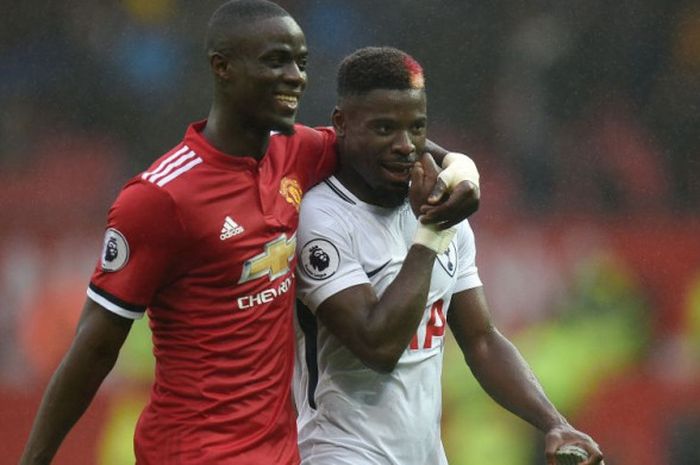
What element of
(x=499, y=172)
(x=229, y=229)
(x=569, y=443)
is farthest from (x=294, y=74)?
(x=499, y=172)

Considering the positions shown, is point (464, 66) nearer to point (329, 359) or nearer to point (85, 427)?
point (85, 427)

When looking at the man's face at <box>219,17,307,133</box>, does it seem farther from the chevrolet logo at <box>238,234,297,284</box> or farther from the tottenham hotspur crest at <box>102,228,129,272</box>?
the tottenham hotspur crest at <box>102,228,129,272</box>

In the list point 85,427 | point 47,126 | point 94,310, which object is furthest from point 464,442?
point 94,310

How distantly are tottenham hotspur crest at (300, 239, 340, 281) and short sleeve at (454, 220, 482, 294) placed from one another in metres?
0.39

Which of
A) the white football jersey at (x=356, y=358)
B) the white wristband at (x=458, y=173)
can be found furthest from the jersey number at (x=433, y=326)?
the white wristband at (x=458, y=173)

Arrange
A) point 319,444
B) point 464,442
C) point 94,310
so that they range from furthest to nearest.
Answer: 1. point 464,442
2. point 319,444
3. point 94,310

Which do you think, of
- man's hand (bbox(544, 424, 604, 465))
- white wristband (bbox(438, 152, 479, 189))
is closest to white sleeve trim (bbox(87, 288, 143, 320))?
white wristband (bbox(438, 152, 479, 189))

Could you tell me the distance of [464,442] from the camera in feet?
19.1

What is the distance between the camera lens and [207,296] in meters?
3.00

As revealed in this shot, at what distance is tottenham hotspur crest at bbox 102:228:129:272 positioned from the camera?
114 inches

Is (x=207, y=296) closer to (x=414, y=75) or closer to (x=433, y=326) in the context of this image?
(x=433, y=326)

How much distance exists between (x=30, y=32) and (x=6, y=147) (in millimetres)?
528

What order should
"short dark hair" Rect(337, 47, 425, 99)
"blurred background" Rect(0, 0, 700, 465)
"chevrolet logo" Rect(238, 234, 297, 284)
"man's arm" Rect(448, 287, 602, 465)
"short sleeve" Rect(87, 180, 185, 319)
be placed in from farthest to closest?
"blurred background" Rect(0, 0, 700, 465)
"man's arm" Rect(448, 287, 602, 465)
"short dark hair" Rect(337, 47, 425, 99)
"chevrolet logo" Rect(238, 234, 297, 284)
"short sleeve" Rect(87, 180, 185, 319)

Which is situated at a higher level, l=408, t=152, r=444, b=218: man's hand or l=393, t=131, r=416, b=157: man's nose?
l=393, t=131, r=416, b=157: man's nose
